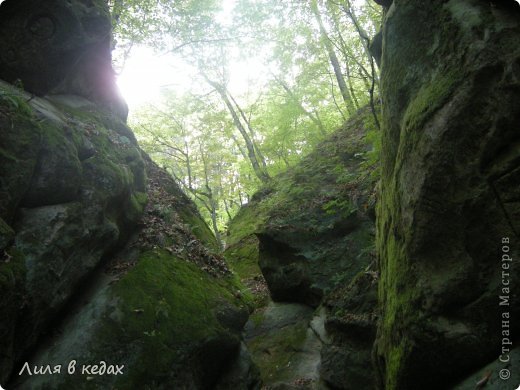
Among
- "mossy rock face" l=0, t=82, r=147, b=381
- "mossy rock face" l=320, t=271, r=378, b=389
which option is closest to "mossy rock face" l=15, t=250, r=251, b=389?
"mossy rock face" l=0, t=82, r=147, b=381

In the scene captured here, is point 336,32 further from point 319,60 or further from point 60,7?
point 60,7

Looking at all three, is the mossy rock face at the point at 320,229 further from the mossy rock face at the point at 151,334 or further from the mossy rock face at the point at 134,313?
the mossy rock face at the point at 151,334

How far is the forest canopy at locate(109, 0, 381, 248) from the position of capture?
56.9 feet

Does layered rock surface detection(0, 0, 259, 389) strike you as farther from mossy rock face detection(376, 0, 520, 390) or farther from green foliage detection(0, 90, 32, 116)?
mossy rock face detection(376, 0, 520, 390)

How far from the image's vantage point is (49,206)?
6246mm

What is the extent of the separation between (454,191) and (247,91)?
22.6m

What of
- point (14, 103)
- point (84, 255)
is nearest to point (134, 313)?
point (84, 255)

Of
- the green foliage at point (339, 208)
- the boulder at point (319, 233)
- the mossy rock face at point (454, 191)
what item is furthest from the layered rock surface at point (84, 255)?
the green foliage at point (339, 208)

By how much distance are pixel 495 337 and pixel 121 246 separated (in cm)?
728

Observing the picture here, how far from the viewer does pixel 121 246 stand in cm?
813

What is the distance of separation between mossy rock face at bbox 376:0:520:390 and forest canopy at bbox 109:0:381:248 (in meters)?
12.2

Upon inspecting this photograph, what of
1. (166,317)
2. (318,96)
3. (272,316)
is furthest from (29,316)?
(318,96)

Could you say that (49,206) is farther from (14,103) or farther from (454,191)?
(454,191)

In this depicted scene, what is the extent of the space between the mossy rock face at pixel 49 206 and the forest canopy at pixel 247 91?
384 inches
